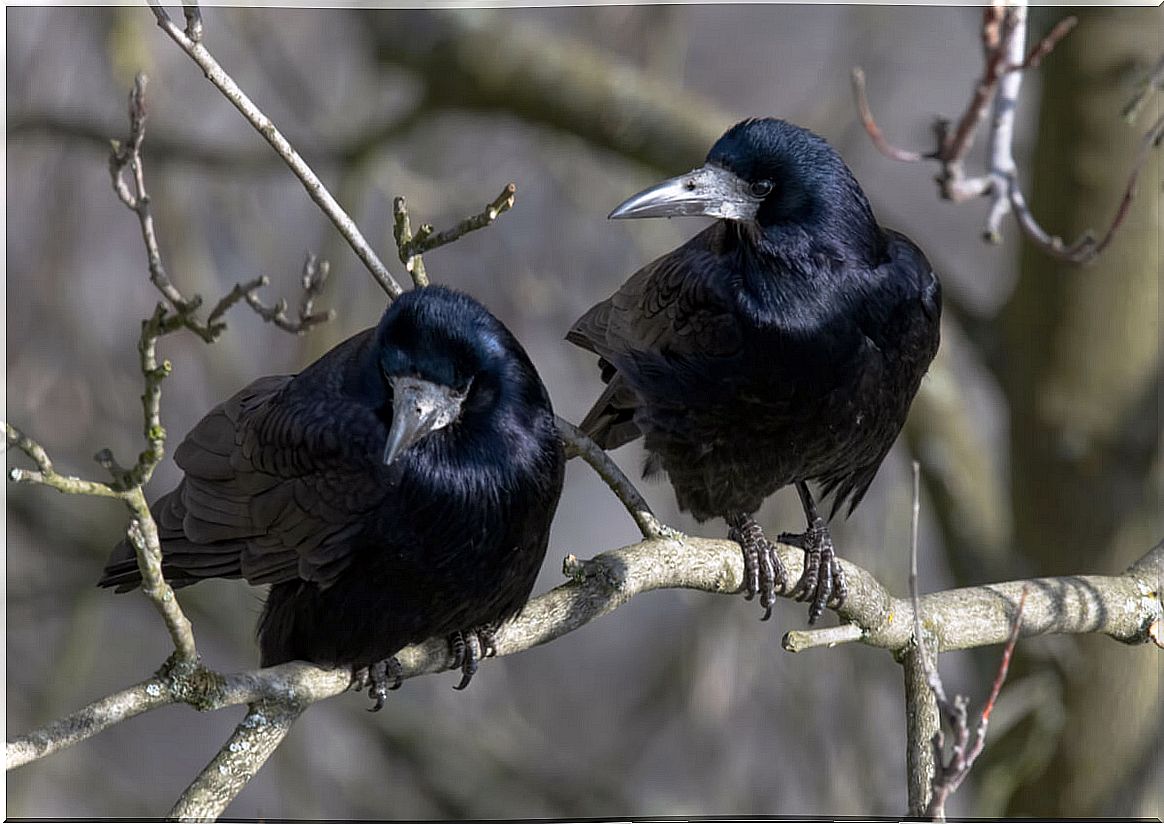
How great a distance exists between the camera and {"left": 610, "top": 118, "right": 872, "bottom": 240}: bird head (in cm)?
140

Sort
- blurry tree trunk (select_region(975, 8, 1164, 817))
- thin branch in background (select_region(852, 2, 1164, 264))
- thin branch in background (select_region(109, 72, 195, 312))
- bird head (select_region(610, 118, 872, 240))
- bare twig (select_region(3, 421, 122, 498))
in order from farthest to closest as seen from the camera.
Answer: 1. blurry tree trunk (select_region(975, 8, 1164, 817))
2. bird head (select_region(610, 118, 872, 240))
3. thin branch in background (select_region(109, 72, 195, 312))
4. thin branch in background (select_region(852, 2, 1164, 264))
5. bare twig (select_region(3, 421, 122, 498))

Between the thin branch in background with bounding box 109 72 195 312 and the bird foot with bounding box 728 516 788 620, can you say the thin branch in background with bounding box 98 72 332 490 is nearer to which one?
the thin branch in background with bounding box 109 72 195 312

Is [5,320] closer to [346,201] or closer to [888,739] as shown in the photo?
[346,201]

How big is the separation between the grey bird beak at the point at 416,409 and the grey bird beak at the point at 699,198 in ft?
0.75

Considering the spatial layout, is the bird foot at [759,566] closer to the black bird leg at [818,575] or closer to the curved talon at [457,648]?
the black bird leg at [818,575]

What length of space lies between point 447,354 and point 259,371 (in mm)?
2323

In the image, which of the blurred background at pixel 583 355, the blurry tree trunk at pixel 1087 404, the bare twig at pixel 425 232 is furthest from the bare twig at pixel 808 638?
the blurry tree trunk at pixel 1087 404

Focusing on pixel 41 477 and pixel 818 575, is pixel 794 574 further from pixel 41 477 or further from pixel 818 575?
pixel 41 477

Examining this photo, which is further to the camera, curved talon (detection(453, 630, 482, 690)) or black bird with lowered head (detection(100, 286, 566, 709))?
curved talon (detection(453, 630, 482, 690))

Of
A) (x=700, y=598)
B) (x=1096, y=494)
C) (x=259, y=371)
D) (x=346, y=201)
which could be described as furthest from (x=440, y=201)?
(x=1096, y=494)

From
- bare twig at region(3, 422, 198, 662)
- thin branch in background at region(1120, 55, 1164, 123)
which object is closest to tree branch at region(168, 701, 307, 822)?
bare twig at region(3, 422, 198, 662)

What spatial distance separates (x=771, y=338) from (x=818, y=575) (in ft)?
0.97

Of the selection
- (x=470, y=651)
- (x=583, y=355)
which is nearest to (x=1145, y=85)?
(x=470, y=651)

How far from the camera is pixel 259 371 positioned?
3.50 metres
